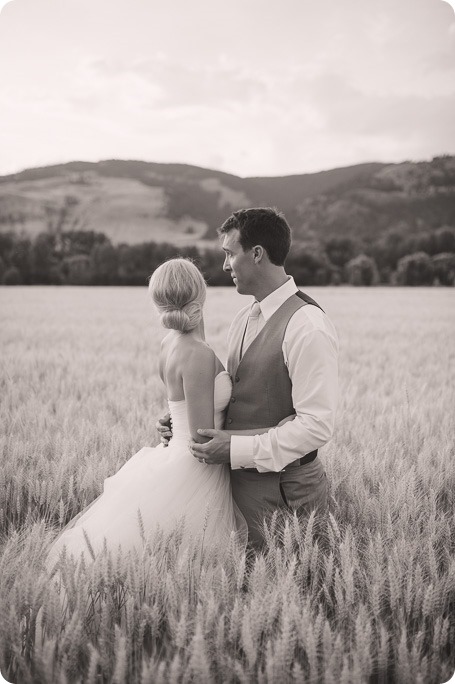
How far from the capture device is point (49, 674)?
4.63ft

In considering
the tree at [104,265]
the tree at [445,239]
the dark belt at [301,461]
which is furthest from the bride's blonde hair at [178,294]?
the tree at [104,265]

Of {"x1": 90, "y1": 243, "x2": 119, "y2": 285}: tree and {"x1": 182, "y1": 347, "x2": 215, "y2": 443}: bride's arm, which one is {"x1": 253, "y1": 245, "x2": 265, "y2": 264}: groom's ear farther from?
{"x1": 90, "y1": 243, "x2": 119, "y2": 285}: tree

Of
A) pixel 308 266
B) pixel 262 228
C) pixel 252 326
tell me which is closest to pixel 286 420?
pixel 252 326

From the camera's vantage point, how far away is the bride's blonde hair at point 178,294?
2.29 metres

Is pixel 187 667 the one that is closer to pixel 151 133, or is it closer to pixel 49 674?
pixel 49 674

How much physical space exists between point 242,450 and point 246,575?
1.57 feet

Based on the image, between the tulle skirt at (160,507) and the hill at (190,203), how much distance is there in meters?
6.09

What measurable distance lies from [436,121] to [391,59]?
0.51 m

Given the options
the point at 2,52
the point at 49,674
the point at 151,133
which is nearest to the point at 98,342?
the point at 151,133

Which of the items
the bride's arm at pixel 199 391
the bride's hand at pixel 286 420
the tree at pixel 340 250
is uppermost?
the tree at pixel 340 250

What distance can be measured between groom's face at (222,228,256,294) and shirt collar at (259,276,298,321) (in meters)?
0.11

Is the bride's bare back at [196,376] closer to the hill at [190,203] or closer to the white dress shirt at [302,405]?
the white dress shirt at [302,405]

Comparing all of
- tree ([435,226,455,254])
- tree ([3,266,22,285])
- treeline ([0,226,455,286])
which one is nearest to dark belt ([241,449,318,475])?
tree ([435,226,455,254])

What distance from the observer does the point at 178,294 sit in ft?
7.51
